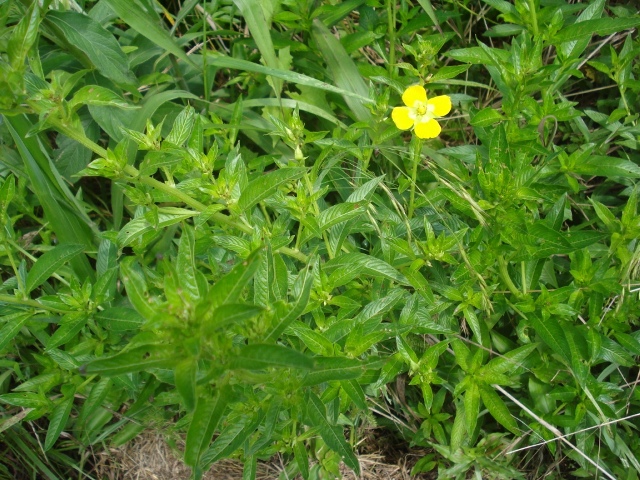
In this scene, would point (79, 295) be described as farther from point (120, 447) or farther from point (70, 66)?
point (70, 66)

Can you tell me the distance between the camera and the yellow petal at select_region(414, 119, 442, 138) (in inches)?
64.1

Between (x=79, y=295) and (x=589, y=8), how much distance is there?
77.4 inches

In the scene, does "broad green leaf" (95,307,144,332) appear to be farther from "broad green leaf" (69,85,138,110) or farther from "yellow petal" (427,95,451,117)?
"yellow petal" (427,95,451,117)

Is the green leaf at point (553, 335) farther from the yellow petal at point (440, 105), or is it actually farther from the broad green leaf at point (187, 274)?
the broad green leaf at point (187, 274)

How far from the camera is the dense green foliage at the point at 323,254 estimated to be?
1.30m

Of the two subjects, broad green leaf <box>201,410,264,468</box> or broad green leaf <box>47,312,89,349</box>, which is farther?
broad green leaf <box>47,312,89,349</box>

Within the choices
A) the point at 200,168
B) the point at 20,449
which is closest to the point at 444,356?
the point at 200,168

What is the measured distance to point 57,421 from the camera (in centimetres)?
176

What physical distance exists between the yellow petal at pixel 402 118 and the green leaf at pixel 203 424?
0.96 metres

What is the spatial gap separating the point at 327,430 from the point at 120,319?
2.29 ft

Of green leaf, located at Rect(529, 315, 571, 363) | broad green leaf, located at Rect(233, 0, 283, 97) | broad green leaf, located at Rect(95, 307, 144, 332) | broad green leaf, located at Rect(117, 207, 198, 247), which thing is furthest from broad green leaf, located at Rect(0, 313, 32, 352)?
green leaf, located at Rect(529, 315, 571, 363)

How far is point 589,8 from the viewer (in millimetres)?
1970

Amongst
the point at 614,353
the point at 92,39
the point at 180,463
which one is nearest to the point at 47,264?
the point at 92,39

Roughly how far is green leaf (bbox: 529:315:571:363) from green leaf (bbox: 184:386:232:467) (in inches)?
40.8
